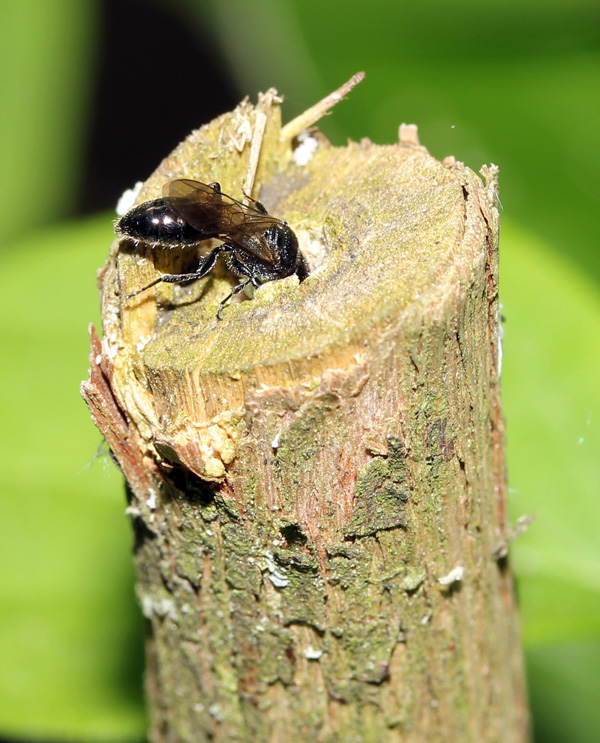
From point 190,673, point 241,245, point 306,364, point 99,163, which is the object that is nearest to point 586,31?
point 241,245

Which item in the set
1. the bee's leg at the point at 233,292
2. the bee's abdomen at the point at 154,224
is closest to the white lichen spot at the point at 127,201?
the bee's abdomen at the point at 154,224

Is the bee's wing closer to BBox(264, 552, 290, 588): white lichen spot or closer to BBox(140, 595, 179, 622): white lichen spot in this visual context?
BBox(264, 552, 290, 588): white lichen spot

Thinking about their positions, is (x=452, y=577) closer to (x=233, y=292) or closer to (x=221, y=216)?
(x=233, y=292)

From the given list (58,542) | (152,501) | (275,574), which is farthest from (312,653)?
(58,542)

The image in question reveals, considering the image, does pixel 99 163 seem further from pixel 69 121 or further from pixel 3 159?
pixel 3 159

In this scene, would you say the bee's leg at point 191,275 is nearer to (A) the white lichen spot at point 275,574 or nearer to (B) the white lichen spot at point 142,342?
(B) the white lichen spot at point 142,342

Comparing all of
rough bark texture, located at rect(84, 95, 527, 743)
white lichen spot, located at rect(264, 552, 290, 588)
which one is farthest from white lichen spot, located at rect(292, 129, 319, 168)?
→ white lichen spot, located at rect(264, 552, 290, 588)
